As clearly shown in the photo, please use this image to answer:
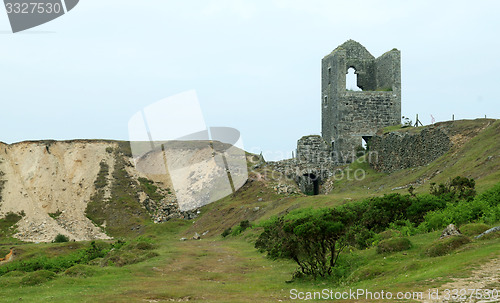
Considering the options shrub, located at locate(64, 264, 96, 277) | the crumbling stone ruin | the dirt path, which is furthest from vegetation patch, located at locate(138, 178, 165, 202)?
shrub, located at locate(64, 264, 96, 277)

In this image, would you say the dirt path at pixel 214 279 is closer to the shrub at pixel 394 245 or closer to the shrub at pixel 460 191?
the shrub at pixel 394 245

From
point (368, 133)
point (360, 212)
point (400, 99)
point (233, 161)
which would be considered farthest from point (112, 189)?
point (360, 212)

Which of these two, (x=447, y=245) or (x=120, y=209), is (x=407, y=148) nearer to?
(x=447, y=245)

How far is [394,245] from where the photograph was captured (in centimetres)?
1688

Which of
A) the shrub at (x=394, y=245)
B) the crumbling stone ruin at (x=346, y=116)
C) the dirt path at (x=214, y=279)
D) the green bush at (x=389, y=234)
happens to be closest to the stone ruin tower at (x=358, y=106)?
the crumbling stone ruin at (x=346, y=116)

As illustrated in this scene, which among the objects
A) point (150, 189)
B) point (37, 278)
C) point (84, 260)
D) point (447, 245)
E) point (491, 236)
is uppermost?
point (150, 189)

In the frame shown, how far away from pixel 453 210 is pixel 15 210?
48.7 metres

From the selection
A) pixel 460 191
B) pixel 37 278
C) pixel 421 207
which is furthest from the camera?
pixel 460 191

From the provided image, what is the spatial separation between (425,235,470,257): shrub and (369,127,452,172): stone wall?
2479cm

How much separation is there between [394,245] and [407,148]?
27.8 meters

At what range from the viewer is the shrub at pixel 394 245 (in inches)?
660

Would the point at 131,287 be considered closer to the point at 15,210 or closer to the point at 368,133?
the point at 368,133

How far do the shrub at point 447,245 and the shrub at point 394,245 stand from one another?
5.75 ft

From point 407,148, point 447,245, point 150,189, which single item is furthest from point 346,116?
point 447,245
